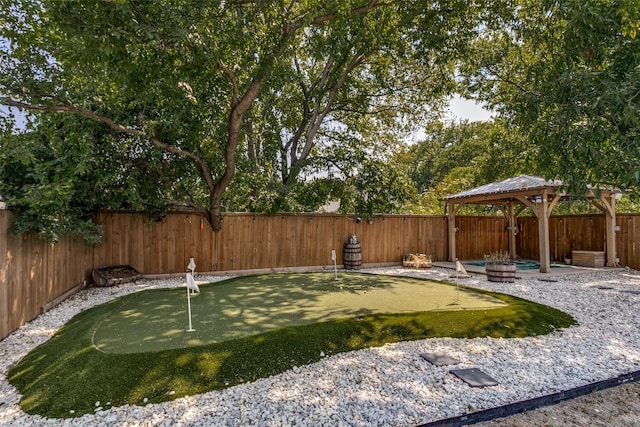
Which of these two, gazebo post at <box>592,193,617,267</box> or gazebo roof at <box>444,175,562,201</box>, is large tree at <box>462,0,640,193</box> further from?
gazebo post at <box>592,193,617,267</box>

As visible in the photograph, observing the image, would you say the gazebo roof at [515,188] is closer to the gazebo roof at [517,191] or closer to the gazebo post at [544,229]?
the gazebo roof at [517,191]

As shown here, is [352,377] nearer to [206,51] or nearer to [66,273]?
[206,51]

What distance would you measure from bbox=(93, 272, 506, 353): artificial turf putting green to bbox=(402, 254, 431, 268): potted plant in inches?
114

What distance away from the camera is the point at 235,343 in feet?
11.3

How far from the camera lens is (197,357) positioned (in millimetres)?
3168

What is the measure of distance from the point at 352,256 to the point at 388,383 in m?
6.70

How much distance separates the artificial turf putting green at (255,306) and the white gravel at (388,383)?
79 cm

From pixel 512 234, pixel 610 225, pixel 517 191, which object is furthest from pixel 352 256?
pixel 610 225

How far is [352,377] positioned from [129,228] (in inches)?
258

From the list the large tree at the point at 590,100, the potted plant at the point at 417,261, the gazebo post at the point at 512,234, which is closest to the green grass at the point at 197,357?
the large tree at the point at 590,100

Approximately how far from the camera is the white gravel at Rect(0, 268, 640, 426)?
247 centimetres

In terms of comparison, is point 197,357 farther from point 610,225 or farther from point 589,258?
point 610,225

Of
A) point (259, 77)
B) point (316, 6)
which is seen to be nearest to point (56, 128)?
point (259, 77)

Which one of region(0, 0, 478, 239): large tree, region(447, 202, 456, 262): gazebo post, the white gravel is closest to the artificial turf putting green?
the white gravel
